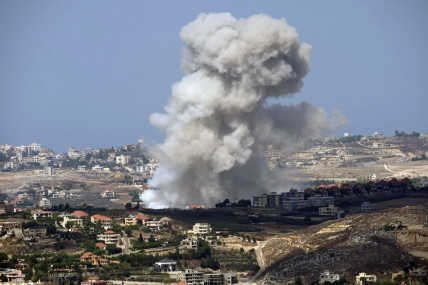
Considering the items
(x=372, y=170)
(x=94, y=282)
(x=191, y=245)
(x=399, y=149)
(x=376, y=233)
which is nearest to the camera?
(x=94, y=282)

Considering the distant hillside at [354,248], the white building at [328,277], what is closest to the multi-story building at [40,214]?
the distant hillside at [354,248]

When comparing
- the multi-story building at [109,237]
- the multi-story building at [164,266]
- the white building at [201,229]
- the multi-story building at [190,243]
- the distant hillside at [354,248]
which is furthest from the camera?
the white building at [201,229]

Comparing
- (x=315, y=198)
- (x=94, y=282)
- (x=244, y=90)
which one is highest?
(x=244, y=90)

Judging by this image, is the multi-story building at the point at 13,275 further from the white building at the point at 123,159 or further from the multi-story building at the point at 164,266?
the white building at the point at 123,159

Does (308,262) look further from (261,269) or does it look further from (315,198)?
(315,198)

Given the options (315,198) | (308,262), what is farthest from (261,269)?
(315,198)

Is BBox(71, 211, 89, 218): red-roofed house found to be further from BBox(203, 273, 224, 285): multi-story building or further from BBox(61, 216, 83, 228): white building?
BBox(203, 273, 224, 285): multi-story building

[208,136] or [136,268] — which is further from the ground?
[208,136]
